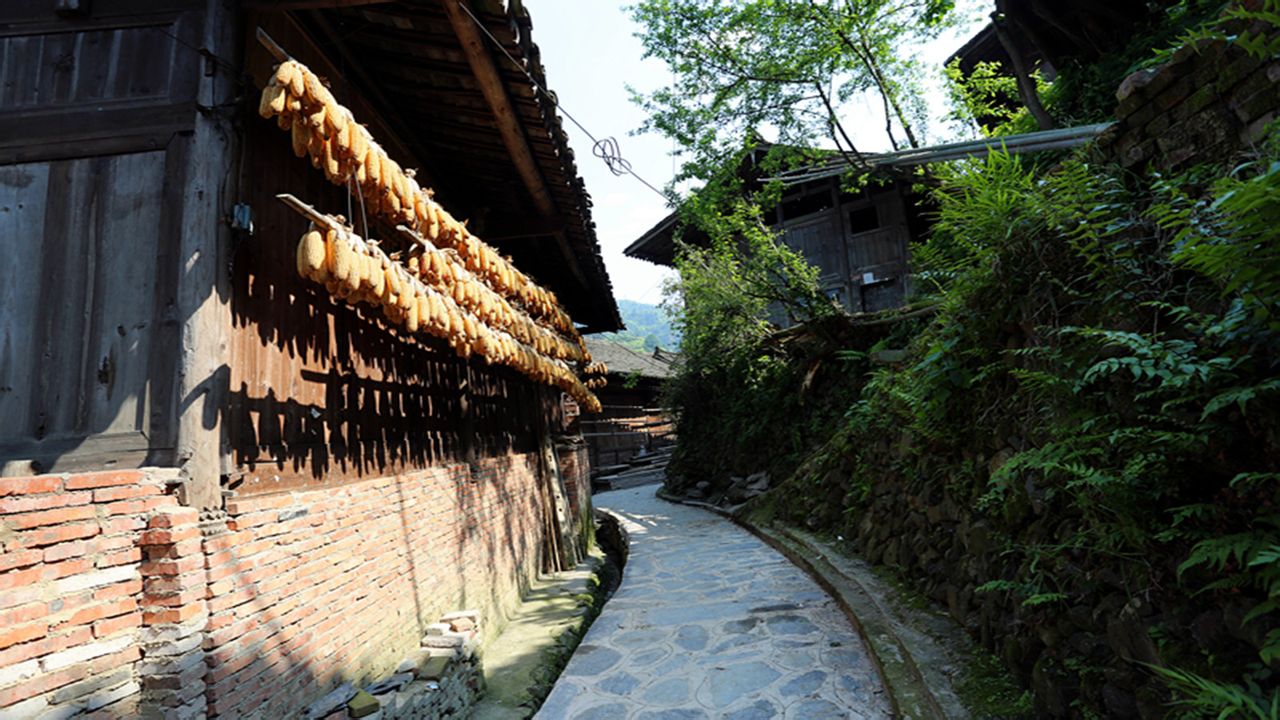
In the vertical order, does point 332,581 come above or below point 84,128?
below

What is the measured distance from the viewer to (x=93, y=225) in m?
3.35

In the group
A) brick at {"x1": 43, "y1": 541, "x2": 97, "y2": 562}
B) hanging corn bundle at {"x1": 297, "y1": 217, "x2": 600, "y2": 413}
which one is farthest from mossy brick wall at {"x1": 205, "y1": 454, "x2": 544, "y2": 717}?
hanging corn bundle at {"x1": 297, "y1": 217, "x2": 600, "y2": 413}

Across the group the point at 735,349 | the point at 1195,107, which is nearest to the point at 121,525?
the point at 1195,107

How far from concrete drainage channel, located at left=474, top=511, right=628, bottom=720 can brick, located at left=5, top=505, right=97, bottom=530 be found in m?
3.41

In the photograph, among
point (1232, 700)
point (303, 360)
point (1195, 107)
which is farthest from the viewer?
point (303, 360)

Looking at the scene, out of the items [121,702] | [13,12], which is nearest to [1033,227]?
[121,702]

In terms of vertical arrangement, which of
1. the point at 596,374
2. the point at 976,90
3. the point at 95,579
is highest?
the point at 976,90

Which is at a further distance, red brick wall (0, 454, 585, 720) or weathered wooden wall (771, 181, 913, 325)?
weathered wooden wall (771, 181, 913, 325)

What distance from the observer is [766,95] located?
11336 millimetres

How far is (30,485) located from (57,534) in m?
0.23

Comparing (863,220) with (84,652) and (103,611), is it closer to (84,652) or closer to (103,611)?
(103,611)

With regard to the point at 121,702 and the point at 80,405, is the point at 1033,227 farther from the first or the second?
the point at 80,405

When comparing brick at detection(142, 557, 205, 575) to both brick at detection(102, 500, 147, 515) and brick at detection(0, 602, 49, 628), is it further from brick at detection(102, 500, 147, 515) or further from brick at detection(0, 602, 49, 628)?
brick at detection(0, 602, 49, 628)

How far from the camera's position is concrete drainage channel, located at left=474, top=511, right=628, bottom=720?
5055 millimetres
